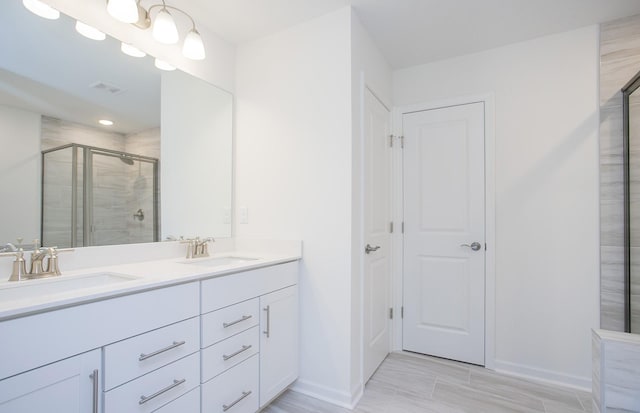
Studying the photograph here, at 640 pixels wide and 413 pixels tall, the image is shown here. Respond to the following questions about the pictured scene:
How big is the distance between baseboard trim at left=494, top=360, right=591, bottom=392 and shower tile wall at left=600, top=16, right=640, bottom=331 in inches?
16.0

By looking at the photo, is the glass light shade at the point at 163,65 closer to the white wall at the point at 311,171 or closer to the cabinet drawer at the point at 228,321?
the white wall at the point at 311,171

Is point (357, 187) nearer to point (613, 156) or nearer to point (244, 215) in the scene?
point (244, 215)

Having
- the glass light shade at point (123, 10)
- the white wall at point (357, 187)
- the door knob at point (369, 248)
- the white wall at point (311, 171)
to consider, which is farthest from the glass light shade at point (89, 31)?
the door knob at point (369, 248)

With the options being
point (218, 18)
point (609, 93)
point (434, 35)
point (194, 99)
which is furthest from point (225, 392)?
point (609, 93)

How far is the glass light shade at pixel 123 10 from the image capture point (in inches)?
56.3

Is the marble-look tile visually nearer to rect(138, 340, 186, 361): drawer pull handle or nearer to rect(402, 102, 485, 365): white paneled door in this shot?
rect(402, 102, 485, 365): white paneled door

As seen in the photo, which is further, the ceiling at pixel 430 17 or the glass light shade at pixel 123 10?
the ceiling at pixel 430 17

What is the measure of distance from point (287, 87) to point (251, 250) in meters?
1.18

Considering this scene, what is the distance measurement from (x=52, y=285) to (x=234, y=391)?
0.93 meters

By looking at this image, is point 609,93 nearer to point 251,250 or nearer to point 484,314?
point 484,314

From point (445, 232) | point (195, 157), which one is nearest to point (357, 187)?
point (445, 232)

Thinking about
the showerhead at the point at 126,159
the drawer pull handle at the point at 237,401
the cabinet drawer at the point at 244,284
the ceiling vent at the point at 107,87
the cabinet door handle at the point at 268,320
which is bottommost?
the drawer pull handle at the point at 237,401

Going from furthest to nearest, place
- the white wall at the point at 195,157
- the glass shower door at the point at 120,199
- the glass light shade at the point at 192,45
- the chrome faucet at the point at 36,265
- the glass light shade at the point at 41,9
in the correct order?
the white wall at the point at 195,157
the glass light shade at the point at 192,45
the glass shower door at the point at 120,199
the glass light shade at the point at 41,9
the chrome faucet at the point at 36,265

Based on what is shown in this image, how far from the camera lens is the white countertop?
874 mm
